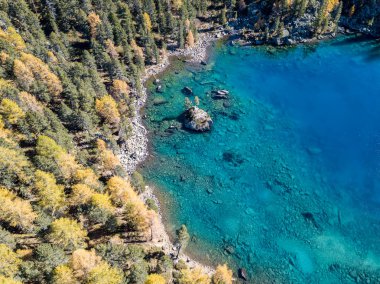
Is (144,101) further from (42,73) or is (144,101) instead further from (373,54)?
(373,54)

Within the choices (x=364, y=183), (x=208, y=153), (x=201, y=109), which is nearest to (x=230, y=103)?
(x=201, y=109)

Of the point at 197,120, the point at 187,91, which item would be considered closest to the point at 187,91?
the point at 187,91

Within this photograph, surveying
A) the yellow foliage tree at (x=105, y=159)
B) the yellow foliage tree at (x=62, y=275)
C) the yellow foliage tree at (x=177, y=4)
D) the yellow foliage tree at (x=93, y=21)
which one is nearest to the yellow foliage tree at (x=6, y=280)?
the yellow foliage tree at (x=62, y=275)

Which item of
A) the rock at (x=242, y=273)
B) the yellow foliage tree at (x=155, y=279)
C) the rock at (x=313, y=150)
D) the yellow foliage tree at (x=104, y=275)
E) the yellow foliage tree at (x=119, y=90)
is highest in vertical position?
the yellow foliage tree at (x=119, y=90)

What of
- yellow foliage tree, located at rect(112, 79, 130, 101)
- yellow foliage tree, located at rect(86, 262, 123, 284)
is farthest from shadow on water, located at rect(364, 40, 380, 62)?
yellow foliage tree, located at rect(86, 262, 123, 284)

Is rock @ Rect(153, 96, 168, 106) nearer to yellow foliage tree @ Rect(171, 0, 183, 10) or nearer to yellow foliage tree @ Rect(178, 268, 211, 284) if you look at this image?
yellow foliage tree @ Rect(171, 0, 183, 10)

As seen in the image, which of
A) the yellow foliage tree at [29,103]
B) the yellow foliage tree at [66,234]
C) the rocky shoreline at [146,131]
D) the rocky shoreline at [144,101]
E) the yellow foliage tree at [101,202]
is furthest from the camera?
the rocky shoreline at [144,101]

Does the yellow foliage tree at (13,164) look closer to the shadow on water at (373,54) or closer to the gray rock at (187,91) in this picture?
the gray rock at (187,91)
